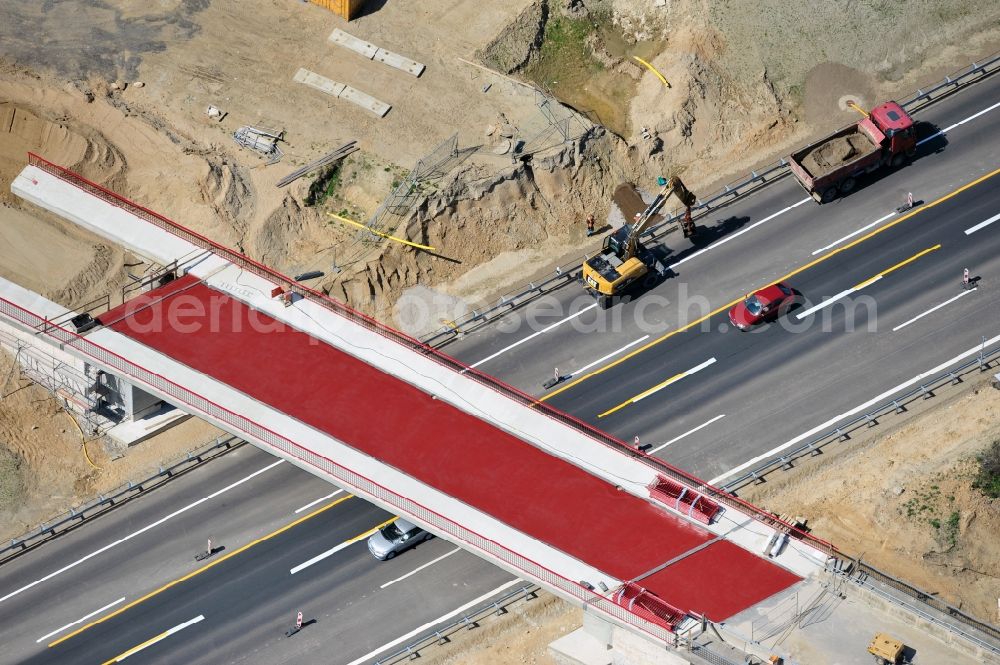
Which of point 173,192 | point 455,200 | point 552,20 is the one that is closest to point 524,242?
point 455,200

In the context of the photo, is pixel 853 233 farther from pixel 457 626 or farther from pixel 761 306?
pixel 457 626

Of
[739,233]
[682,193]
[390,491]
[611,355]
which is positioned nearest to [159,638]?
[390,491]

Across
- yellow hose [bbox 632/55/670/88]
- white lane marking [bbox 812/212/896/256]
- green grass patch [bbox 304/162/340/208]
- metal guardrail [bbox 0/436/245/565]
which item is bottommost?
metal guardrail [bbox 0/436/245/565]

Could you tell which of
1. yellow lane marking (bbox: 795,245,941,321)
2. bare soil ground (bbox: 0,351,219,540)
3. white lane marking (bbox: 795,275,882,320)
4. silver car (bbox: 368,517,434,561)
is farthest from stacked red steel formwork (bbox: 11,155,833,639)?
yellow lane marking (bbox: 795,245,941,321)

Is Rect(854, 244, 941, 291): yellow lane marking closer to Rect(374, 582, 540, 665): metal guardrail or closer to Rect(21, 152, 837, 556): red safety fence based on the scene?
Rect(21, 152, 837, 556): red safety fence

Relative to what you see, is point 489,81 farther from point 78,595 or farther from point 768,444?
point 78,595

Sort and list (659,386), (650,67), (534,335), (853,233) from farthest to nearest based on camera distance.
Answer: (650,67) < (853,233) < (534,335) < (659,386)

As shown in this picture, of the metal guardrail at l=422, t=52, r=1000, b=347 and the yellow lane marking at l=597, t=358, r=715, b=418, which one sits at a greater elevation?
the metal guardrail at l=422, t=52, r=1000, b=347
